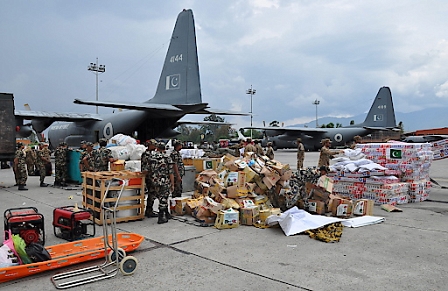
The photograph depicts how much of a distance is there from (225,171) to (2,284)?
461 cm

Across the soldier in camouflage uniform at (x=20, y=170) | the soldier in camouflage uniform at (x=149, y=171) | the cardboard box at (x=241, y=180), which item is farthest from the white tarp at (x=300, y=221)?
the soldier in camouflage uniform at (x=20, y=170)

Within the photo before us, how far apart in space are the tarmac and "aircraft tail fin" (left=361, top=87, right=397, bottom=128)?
3460 centimetres

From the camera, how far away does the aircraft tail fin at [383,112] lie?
38844 mm

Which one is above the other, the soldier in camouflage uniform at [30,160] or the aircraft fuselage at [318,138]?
the aircraft fuselage at [318,138]

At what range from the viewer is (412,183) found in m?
8.94

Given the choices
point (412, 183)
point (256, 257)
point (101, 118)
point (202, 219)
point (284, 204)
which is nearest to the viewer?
point (256, 257)

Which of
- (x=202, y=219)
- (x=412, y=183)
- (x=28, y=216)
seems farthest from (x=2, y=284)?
(x=412, y=183)

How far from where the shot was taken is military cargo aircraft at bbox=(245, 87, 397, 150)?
122 ft

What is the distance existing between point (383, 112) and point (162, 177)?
124 ft

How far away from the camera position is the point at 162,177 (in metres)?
6.68

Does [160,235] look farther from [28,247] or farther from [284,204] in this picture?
[284,204]

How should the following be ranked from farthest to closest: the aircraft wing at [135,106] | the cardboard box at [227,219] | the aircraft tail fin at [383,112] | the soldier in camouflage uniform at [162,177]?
the aircraft tail fin at [383,112]
the aircraft wing at [135,106]
the soldier in camouflage uniform at [162,177]
the cardboard box at [227,219]

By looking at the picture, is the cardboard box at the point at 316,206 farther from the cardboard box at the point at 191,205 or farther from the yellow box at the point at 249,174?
the cardboard box at the point at 191,205

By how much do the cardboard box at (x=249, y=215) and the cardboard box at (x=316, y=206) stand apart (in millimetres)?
1363
